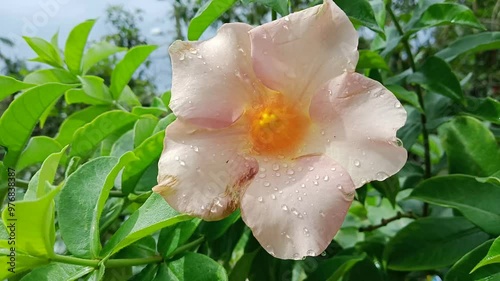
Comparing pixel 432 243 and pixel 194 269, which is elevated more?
pixel 194 269

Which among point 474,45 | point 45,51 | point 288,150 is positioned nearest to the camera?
point 288,150

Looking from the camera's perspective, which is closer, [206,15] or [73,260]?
[73,260]

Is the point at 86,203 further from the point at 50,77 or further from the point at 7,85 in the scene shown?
the point at 50,77

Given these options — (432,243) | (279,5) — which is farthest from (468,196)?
(279,5)

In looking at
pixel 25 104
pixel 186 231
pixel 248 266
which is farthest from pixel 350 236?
pixel 25 104

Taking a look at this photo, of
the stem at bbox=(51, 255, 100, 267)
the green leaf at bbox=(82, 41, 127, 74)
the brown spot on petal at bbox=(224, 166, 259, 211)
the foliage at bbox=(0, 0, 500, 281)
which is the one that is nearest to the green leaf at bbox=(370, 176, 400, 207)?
the foliage at bbox=(0, 0, 500, 281)

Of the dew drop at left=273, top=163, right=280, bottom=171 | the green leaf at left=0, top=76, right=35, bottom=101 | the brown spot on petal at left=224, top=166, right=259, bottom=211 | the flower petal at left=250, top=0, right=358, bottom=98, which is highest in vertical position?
the flower petal at left=250, top=0, right=358, bottom=98

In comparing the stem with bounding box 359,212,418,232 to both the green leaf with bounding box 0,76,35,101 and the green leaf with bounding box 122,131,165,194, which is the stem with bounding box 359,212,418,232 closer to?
the green leaf with bounding box 122,131,165,194

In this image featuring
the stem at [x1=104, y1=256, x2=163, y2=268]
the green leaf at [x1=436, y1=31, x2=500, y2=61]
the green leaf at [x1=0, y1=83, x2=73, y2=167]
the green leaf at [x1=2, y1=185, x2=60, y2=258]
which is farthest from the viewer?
the green leaf at [x1=436, y1=31, x2=500, y2=61]
